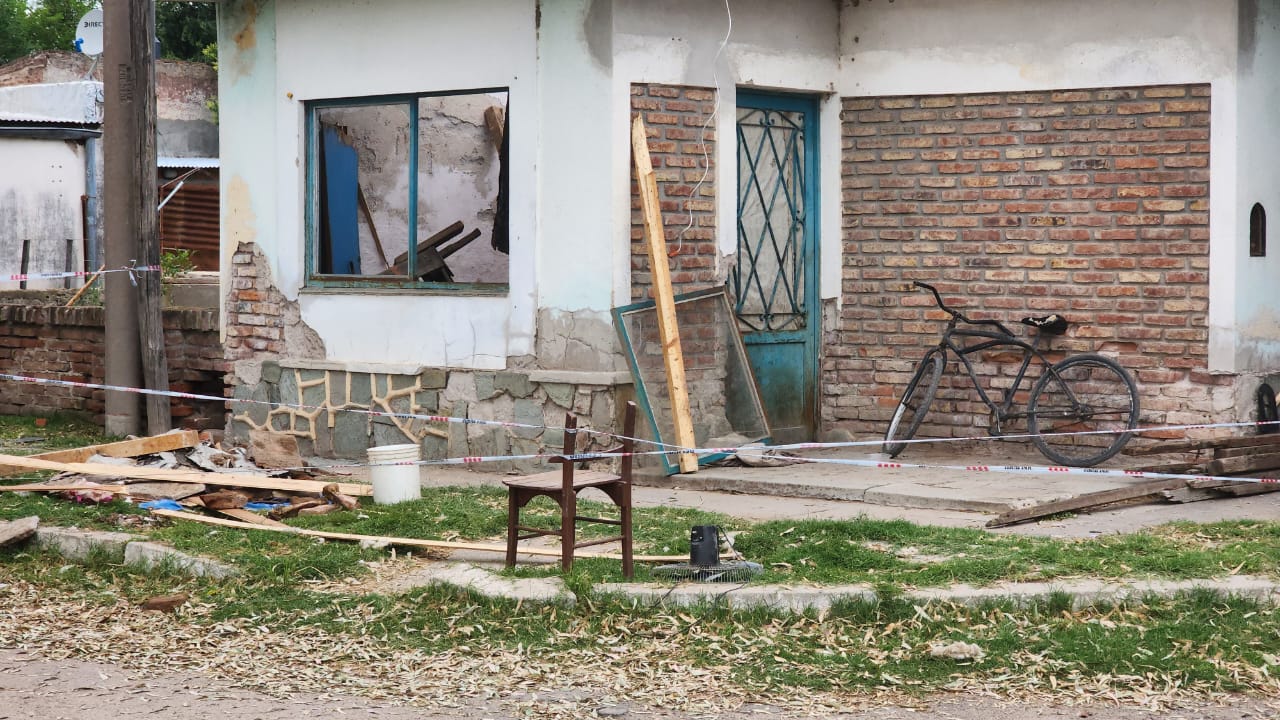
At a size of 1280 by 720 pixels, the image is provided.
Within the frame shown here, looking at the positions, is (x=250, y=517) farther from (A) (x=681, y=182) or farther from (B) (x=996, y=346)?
(B) (x=996, y=346)

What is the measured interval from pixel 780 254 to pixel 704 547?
15.6ft

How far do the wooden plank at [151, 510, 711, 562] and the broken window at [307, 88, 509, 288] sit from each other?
3064mm

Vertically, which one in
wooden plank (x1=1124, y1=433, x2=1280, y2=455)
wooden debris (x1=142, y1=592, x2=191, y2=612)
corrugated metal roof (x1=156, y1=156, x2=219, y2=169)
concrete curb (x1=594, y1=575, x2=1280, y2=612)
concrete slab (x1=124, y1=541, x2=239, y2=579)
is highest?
corrugated metal roof (x1=156, y1=156, x2=219, y2=169)

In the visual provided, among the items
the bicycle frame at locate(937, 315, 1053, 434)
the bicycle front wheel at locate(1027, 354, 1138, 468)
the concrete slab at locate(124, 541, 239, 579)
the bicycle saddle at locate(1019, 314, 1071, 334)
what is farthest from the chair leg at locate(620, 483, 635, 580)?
the bicycle saddle at locate(1019, 314, 1071, 334)

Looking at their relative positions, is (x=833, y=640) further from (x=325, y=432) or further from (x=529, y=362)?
(x=325, y=432)

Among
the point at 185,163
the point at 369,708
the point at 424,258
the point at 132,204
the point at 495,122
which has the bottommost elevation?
the point at 369,708

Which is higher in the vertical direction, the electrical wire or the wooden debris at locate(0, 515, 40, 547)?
the electrical wire

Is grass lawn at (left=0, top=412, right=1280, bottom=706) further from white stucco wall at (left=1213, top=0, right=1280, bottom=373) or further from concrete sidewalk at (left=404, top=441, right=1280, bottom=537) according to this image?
white stucco wall at (left=1213, top=0, right=1280, bottom=373)

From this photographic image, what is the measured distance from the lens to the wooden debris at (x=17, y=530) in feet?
23.9

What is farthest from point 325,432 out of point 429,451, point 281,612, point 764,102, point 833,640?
point 833,640

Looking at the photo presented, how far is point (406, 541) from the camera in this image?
23.3ft

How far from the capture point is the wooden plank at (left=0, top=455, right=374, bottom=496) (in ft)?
27.5

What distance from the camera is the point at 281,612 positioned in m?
6.08

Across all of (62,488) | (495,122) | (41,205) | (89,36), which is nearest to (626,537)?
(62,488)
